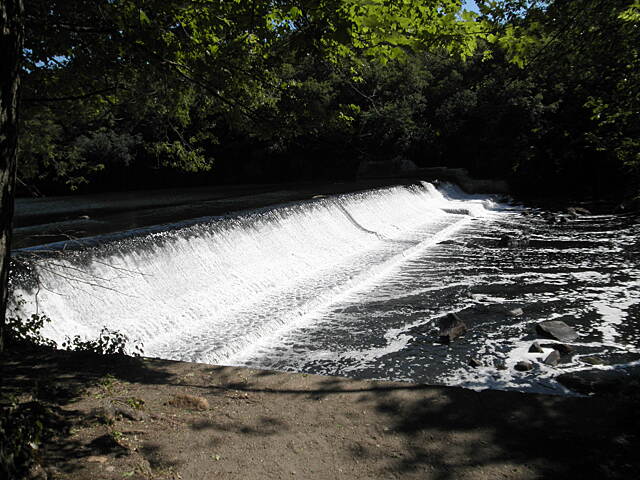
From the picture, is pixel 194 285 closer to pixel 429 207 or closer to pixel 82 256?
pixel 82 256

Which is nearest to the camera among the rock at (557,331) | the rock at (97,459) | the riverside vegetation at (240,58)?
the rock at (97,459)

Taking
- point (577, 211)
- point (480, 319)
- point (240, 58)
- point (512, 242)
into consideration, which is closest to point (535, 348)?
point (480, 319)

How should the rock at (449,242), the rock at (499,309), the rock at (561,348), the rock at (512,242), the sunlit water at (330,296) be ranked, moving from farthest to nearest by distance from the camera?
the rock at (449,242), the rock at (512,242), the rock at (499,309), the sunlit water at (330,296), the rock at (561,348)

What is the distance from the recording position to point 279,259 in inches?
416

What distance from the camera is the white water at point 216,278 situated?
258 inches

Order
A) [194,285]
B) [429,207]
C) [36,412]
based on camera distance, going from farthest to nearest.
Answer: [429,207]
[194,285]
[36,412]

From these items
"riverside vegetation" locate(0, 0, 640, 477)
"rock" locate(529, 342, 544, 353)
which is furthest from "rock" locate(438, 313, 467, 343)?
"riverside vegetation" locate(0, 0, 640, 477)

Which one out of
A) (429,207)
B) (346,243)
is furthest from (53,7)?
(429,207)

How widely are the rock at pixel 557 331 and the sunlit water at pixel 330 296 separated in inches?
5.8

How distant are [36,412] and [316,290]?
6341 millimetres

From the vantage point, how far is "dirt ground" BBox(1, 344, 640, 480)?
114 inches

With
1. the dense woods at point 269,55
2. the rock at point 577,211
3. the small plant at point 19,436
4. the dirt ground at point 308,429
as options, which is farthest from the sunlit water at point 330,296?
the rock at point 577,211

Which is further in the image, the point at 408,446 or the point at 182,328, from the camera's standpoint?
the point at 182,328

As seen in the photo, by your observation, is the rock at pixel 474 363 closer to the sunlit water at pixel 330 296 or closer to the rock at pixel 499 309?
the sunlit water at pixel 330 296
